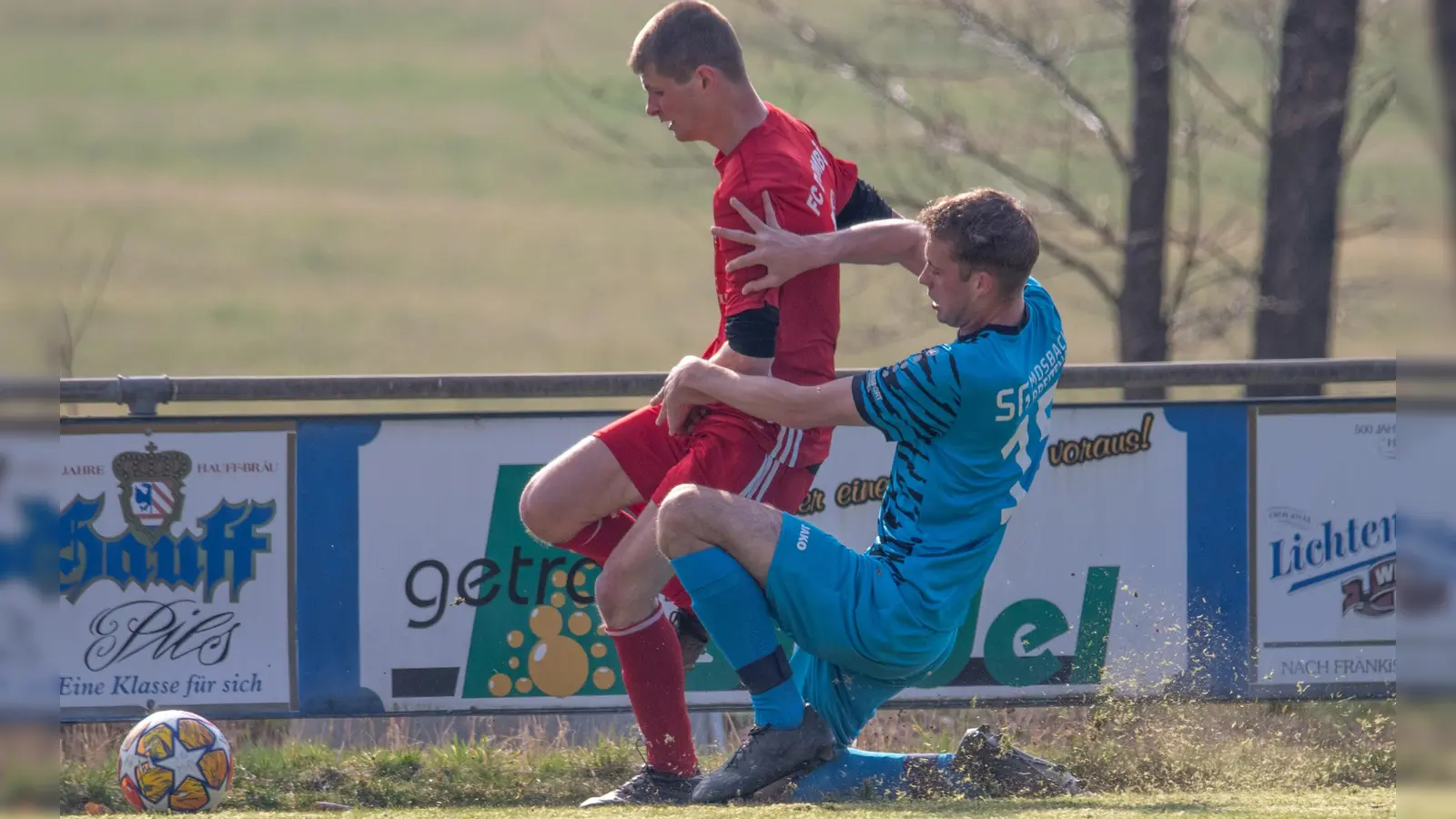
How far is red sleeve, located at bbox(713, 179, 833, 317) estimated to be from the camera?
485 centimetres

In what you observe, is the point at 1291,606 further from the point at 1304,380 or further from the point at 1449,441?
the point at 1449,441

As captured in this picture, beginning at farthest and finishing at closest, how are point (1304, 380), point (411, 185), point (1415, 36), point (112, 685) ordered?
point (411, 185) → point (1304, 380) → point (112, 685) → point (1415, 36)

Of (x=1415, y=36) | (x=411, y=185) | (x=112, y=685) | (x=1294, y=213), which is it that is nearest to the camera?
(x=1415, y=36)

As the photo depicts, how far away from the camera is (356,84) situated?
61.2 meters

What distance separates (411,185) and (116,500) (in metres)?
49.2

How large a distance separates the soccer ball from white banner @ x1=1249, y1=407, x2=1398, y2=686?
413 centimetres

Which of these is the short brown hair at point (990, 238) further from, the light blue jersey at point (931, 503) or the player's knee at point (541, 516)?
the player's knee at point (541, 516)

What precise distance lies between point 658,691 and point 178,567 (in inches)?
98.9


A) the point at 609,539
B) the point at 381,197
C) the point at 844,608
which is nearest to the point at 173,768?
the point at 609,539

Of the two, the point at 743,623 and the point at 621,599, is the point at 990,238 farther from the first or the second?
the point at 621,599

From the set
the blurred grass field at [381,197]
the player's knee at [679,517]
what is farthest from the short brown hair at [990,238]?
the blurred grass field at [381,197]

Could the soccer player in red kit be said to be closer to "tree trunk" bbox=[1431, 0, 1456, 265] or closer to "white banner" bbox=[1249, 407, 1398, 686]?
"white banner" bbox=[1249, 407, 1398, 686]

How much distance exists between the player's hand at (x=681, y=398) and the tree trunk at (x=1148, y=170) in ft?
25.7

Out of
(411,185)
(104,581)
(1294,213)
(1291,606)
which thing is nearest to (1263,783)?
(1291,606)
